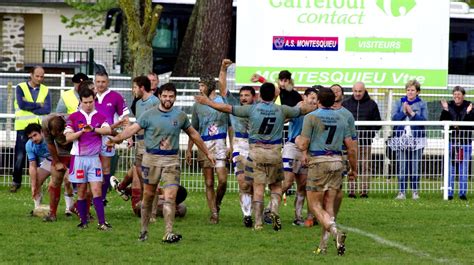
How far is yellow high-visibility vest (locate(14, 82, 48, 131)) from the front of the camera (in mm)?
20516

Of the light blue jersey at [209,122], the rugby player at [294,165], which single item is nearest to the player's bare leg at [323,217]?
the rugby player at [294,165]

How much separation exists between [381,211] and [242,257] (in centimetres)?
604

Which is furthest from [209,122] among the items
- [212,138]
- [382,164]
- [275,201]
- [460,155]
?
[460,155]

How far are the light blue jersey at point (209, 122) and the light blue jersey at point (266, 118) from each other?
1.28 m

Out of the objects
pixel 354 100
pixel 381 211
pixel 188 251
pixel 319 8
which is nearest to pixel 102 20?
pixel 319 8

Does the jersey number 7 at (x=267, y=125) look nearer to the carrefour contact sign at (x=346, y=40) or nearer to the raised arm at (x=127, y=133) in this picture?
the raised arm at (x=127, y=133)

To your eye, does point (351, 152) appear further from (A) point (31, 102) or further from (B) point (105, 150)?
(A) point (31, 102)

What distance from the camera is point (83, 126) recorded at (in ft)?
50.8

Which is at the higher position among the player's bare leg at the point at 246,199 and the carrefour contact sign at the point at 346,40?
the carrefour contact sign at the point at 346,40

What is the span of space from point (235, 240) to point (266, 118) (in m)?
1.67

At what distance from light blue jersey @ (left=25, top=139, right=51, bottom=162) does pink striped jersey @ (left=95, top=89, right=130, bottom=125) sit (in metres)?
1.00

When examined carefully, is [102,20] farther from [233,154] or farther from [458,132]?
[233,154]

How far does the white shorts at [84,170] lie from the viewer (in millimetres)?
15562

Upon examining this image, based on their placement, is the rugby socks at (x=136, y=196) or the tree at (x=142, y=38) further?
the tree at (x=142, y=38)
